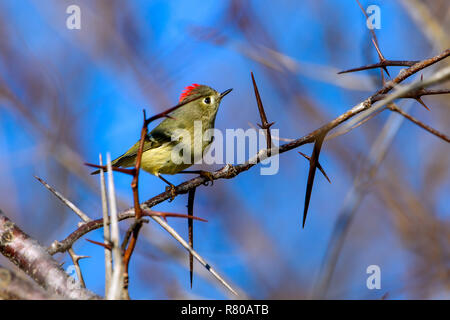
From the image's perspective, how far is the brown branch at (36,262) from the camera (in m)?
1.59

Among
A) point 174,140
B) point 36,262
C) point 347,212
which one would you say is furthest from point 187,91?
point 36,262

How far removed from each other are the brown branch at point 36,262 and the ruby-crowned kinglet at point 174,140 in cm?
204

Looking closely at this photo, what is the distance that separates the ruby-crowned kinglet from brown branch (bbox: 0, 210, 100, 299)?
204cm

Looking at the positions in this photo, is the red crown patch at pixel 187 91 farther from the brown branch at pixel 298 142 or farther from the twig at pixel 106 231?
the twig at pixel 106 231

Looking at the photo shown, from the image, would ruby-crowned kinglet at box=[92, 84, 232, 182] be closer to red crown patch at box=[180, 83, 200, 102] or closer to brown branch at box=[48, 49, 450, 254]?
red crown patch at box=[180, 83, 200, 102]

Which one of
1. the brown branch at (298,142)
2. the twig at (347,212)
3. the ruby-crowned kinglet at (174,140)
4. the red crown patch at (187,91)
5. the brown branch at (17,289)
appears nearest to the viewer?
the brown branch at (17,289)

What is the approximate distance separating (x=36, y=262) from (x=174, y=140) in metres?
2.85

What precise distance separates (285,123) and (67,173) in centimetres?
348

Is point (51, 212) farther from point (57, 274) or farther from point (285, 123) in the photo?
point (57, 274)

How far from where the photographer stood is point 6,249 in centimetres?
196

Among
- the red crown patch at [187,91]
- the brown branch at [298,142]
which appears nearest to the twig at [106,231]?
the brown branch at [298,142]

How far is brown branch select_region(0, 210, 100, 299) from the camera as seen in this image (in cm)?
159

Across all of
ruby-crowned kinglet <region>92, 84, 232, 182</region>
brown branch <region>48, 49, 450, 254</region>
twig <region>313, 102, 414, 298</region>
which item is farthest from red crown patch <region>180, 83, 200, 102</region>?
brown branch <region>48, 49, 450, 254</region>


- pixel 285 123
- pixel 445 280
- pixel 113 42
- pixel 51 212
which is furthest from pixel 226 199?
pixel 445 280
